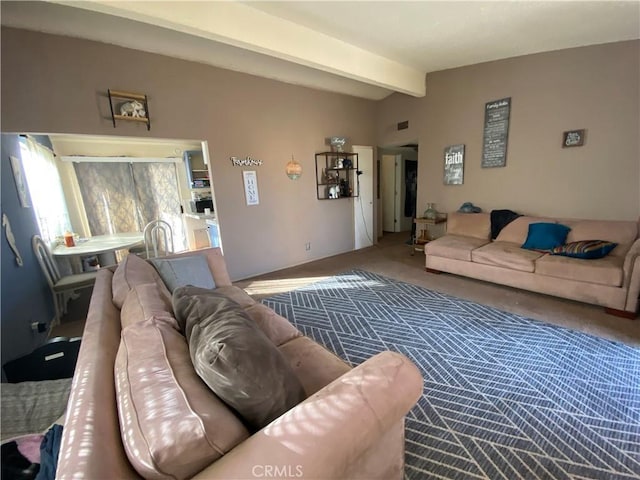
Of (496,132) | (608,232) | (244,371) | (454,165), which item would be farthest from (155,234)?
(608,232)

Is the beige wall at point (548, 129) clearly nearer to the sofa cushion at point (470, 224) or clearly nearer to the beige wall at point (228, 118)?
the sofa cushion at point (470, 224)

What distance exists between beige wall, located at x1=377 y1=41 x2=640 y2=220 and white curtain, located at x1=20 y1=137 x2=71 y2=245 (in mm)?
5500

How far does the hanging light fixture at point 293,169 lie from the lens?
4.38 metres

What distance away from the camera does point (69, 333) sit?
9.34ft

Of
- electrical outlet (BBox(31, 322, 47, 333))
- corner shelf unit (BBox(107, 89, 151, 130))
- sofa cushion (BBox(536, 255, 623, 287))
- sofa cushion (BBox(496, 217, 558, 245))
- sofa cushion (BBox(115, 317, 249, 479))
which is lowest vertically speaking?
electrical outlet (BBox(31, 322, 47, 333))

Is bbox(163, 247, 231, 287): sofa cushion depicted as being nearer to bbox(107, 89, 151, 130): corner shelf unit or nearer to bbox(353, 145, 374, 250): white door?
bbox(107, 89, 151, 130): corner shelf unit

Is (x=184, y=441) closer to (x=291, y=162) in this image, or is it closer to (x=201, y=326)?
(x=201, y=326)

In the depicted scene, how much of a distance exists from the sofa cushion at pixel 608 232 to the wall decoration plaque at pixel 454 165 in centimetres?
159

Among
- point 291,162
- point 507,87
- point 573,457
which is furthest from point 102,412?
point 507,87

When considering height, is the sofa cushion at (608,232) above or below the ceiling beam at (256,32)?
below

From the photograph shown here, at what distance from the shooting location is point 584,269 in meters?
2.76

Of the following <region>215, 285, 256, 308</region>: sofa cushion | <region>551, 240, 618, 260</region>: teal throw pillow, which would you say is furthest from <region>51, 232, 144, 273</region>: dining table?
<region>551, 240, 618, 260</region>: teal throw pillow

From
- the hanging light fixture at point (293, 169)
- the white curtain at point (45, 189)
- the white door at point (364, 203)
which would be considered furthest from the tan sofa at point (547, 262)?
the white curtain at point (45, 189)

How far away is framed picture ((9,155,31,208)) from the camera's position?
2.71 metres
